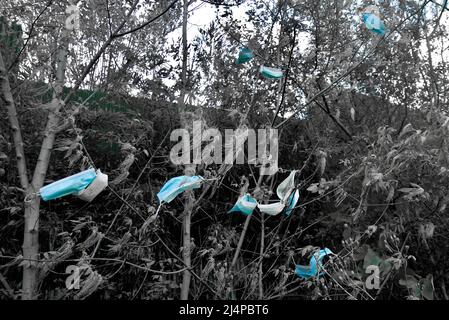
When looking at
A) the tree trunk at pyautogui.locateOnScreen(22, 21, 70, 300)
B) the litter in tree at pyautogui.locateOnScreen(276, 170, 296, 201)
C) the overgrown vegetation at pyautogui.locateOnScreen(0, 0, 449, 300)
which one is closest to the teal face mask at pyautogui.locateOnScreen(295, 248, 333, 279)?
the overgrown vegetation at pyautogui.locateOnScreen(0, 0, 449, 300)

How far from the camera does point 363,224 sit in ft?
9.92

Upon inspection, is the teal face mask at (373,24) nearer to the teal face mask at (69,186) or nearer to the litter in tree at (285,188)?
the litter in tree at (285,188)

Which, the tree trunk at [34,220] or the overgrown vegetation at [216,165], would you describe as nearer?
the tree trunk at [34,220]

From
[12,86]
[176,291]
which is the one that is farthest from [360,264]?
[12,86]

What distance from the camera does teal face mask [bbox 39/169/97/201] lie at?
1550mm

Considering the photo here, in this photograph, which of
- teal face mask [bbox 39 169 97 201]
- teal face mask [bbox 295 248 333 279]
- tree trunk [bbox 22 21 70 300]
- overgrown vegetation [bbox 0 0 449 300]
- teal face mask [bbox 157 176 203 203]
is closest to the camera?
teal face mask [bbox 39 169 97 201]

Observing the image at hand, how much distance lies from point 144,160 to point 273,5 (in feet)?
4.63

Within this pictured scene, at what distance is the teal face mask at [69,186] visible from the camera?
1550 mm

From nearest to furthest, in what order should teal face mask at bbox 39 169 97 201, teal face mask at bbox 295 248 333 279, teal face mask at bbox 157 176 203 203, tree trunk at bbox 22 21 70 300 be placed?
1. teal face mask at bbox 39 169 97 201
2. teal face mask at bbox 157 176 203 203
3. teal face mask at bbox 295 248 333 279
4. tree trunk at bbox 22 21 70 300

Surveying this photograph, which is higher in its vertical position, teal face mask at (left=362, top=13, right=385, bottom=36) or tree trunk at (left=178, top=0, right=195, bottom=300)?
teal face mask at (left=362, top=13, right=385, bottom=36)

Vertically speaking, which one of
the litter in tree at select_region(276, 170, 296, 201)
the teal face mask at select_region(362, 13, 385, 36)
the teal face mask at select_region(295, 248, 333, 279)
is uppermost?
the teal face mask at select_region(362, 13, 385, 36)

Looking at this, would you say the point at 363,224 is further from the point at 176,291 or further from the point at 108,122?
the point at 108,122

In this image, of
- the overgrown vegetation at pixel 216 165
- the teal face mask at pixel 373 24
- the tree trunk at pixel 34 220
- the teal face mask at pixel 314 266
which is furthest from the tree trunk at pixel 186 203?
the teal face mask at pixel 373 24

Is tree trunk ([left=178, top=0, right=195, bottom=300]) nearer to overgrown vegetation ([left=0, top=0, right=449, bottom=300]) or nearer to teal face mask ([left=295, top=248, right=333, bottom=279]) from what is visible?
overgrown vegetation ([left=0, top=0, right=449, bottom=300])
